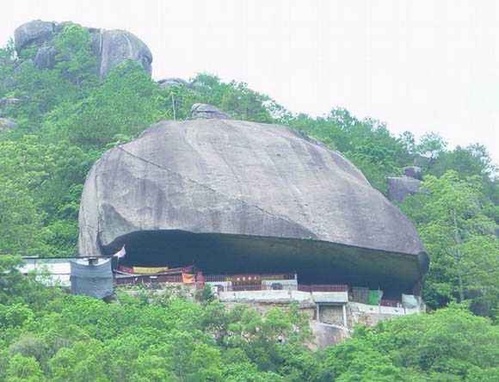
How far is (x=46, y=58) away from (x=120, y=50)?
3275 millimetres

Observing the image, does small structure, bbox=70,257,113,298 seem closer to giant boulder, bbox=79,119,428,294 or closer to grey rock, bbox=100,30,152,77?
giant boulder, bbox=79,119,428,294

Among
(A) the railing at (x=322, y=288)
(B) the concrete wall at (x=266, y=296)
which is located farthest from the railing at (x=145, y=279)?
(A) the railing at (x=322, y=288)

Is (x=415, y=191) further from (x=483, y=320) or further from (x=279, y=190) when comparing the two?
(x=483, y=320)

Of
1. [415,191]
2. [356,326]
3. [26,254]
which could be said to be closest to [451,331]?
[356,326]

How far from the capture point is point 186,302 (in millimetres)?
30000

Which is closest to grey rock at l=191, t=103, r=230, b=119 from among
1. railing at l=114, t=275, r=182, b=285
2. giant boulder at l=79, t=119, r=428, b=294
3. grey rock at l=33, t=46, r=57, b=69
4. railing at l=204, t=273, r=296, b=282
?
giant boulder at l=79, t=119, r=428, b=294

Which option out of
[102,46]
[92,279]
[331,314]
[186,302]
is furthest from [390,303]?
[102,46]

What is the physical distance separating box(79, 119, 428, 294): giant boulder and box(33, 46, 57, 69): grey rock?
22.7 m

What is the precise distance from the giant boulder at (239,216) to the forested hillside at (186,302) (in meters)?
1.95

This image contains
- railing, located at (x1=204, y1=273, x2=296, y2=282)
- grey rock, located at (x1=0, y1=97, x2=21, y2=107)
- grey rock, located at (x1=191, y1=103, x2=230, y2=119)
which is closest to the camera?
railing, located at (x1=204, y1=273, x2=296, y2=282)

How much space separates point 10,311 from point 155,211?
5.60m

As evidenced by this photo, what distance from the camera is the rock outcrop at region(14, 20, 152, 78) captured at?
181 feet

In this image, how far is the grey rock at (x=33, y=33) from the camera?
189 feet

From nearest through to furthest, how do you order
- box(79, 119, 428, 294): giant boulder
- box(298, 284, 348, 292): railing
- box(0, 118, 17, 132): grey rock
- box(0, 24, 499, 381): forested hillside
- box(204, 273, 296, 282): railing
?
box(0, 24, 499, 381): forested hillside
box(79, 119, 428, 294): giant boulder
box(298, 284, 348, 292): railing
box(204, 273, 296, 282): railing
box(0, 118, 17, 132): grey rock
